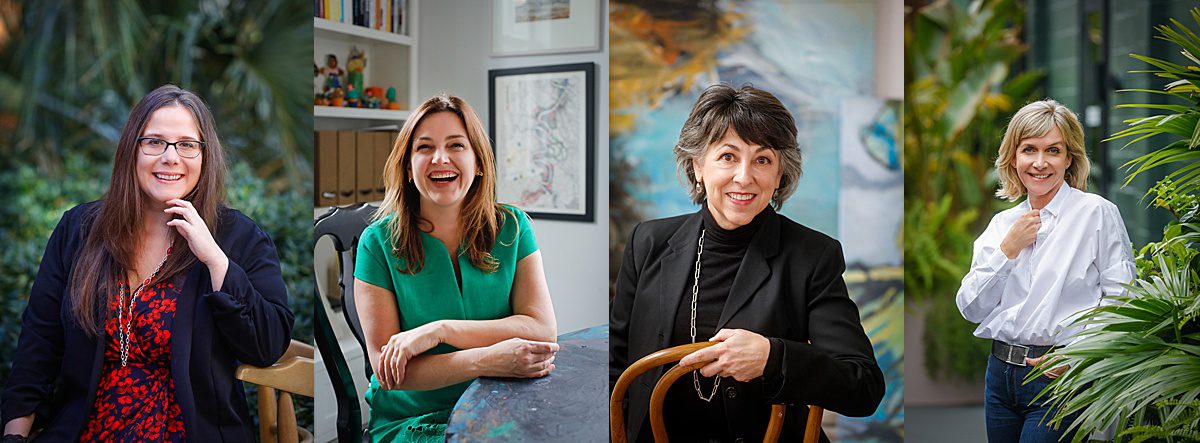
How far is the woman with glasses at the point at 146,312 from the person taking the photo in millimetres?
2693

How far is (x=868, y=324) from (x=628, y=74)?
956 mm

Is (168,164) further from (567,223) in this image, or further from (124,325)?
(567,223)

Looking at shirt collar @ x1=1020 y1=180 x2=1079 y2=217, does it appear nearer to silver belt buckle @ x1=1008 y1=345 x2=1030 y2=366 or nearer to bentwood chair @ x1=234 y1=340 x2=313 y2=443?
silver belt buckle @ x1=1008 y1=345 x2=1030 y2=366

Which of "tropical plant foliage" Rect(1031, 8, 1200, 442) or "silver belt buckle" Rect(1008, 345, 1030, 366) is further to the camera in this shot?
"silver belt buckle" Rect(1008, 345, 1030, 366)

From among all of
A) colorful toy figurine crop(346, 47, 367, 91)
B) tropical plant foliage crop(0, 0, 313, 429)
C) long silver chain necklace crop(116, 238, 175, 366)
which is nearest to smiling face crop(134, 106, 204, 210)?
tropical plant foliage crop(0, 0, 313, 429)

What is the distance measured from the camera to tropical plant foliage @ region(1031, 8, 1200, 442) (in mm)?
2209

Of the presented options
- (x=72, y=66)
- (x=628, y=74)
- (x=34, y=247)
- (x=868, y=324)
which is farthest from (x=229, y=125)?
(x=868, y=324)

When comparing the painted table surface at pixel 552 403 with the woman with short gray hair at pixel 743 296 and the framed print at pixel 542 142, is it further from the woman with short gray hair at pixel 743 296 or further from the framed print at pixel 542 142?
the framed print at pixel 542 142

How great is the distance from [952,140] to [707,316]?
4.61 ft

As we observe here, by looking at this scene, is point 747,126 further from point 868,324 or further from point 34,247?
point 34,247

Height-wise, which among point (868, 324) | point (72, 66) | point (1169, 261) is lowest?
point (868, 324)

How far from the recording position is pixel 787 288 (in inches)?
95.0

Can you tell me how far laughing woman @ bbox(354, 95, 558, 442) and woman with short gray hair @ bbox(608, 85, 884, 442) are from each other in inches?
13.9

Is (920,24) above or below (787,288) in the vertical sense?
above
